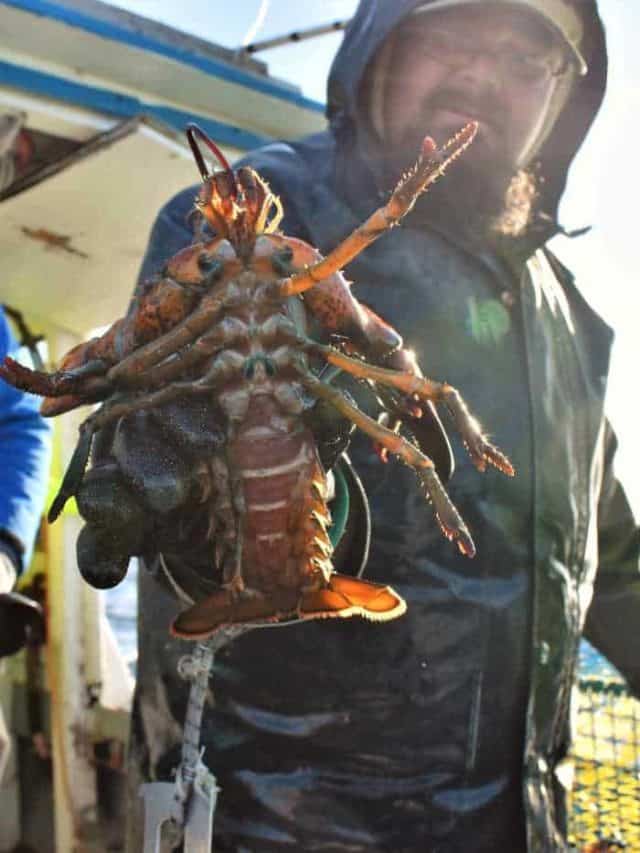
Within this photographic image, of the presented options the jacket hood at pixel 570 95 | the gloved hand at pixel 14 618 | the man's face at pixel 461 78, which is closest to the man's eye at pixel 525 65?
the man's face at pixel 461 78

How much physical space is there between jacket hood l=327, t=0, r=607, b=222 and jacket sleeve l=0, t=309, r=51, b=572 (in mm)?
1198

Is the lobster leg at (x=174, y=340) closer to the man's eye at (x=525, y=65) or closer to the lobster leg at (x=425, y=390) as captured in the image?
the lobster leg at (x=425, y=390)

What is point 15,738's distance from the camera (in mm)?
3801

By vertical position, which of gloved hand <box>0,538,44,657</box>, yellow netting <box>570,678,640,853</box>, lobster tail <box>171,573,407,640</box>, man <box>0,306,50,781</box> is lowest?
yellow netting <box>570,678,640,853</box>

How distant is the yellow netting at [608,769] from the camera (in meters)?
3.33

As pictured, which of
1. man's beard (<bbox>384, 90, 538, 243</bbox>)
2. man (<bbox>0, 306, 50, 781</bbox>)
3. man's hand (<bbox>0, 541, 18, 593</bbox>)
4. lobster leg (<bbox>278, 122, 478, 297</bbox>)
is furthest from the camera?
man (<bbox>0, 306, 50, 781</bbox>)

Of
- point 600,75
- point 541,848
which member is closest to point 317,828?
point 541,848

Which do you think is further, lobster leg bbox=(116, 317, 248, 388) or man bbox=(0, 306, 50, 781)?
man bbox=(0, 306, 50, 781)

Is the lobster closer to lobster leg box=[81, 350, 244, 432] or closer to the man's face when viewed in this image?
lobster leg box=[81, 350, 244, 432]

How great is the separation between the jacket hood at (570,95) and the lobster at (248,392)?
3.72 ft

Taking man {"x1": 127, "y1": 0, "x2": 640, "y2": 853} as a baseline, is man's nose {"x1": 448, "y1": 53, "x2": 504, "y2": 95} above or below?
above

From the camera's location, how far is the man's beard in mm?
2289

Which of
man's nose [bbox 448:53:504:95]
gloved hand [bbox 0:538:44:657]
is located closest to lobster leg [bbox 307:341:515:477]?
man's nose [bbox 448:53:504:95]

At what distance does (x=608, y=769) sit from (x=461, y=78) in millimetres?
2467
